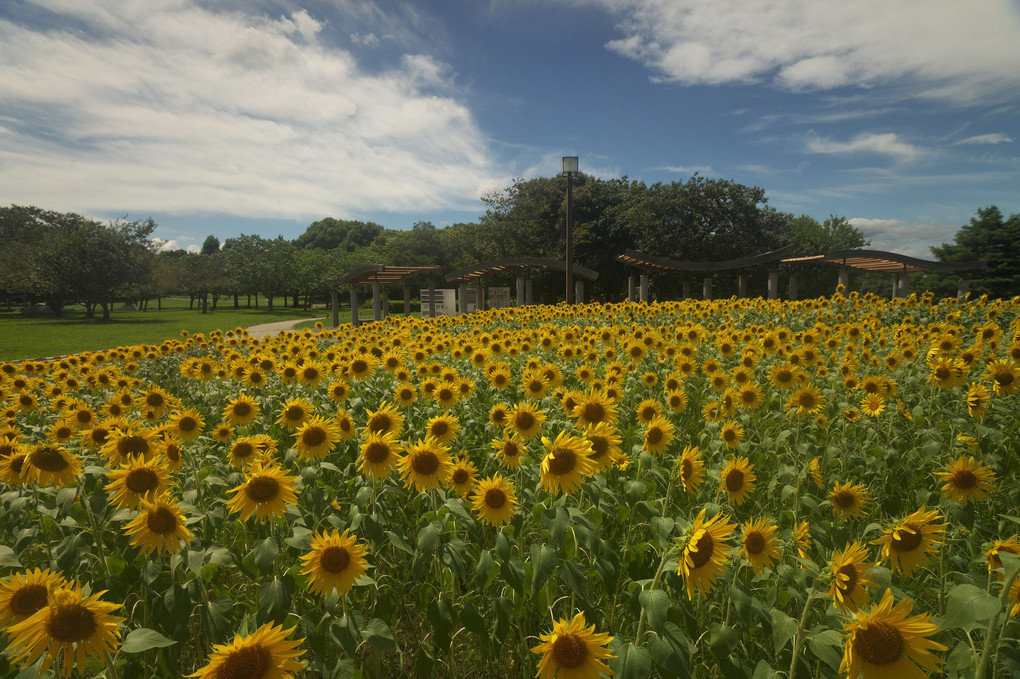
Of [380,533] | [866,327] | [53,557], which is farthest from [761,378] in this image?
[53,557]

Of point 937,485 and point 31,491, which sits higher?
point 31,491

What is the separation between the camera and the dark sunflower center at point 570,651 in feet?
4.60

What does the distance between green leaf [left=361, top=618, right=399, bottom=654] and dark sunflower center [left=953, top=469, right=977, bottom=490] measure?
9.33 ft

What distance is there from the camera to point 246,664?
1.28m

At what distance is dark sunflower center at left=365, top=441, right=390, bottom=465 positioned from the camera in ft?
7.89

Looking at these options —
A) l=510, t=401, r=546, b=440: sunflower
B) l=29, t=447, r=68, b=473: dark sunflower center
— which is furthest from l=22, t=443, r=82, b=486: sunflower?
l=510, t=401, r=546, b=440: sunflower

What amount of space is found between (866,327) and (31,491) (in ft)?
29.5

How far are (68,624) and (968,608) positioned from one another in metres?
2.54

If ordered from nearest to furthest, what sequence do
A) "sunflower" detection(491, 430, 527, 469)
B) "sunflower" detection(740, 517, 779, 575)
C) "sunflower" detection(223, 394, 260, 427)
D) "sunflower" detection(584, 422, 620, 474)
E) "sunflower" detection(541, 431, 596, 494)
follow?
"sunflower" detection(740, 517, 779, 575) < "sunflower" detection(541, 431, 596, 494) < "sunflower" detection(584, 422, 620, 474) < "sunflower" detection(491, 430, 527, 469) < "sunflower" detection(223, 394, 260, 427)

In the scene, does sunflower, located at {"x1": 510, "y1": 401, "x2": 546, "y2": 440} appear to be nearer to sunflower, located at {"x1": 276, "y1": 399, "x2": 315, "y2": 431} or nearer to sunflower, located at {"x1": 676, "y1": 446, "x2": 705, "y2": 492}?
sunflower, located at {"x1": 676, "y1": 446, "x2": 705, "y2": 492}

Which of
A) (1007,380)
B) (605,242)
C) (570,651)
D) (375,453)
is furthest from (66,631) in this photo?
(605,242)

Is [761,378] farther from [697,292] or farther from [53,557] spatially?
[697,292]

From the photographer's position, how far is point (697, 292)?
36.2 metres

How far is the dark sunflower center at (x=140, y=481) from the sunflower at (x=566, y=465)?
1703 millimetres
